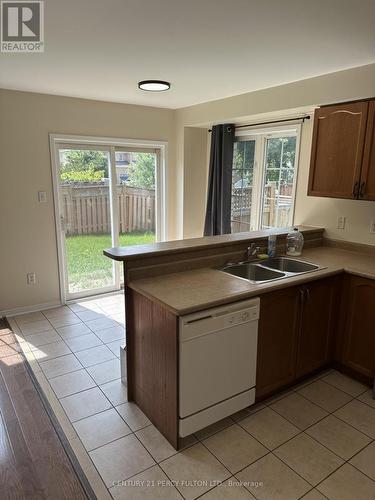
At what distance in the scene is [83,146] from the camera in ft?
13.4

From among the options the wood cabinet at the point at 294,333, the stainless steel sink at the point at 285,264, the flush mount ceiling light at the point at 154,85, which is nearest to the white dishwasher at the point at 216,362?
the wood cabinet at the point at 294,333

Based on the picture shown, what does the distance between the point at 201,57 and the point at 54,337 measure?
278 centimetres

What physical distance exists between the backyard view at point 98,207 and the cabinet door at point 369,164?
2.84 metres

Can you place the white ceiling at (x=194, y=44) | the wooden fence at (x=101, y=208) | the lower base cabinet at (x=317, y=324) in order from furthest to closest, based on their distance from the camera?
the wooden fence at (x=101, y=208), the lower base cabinet at (x=317, y=324), the white ceiling at (x=194, y=44)

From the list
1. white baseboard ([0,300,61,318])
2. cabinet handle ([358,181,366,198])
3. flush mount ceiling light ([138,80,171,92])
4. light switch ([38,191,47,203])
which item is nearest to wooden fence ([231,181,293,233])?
cabinet handle ([358,181,366,198])

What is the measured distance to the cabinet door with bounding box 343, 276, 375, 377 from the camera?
2.50m

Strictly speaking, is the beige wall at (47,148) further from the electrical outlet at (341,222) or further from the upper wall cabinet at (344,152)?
the upper wall cabinet at (344,152)

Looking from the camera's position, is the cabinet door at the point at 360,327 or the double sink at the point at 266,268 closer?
the cabinet door at the point at 360,327

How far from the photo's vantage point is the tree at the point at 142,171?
4.54m

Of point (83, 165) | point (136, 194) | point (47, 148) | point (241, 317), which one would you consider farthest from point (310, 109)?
point (47, 148)

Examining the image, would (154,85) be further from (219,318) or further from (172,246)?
(219,318)

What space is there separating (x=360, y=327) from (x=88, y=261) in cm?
319

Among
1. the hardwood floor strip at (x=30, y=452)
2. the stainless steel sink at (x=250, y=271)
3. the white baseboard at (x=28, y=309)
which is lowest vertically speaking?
the hardwood floor strip at (x=30, y=452)

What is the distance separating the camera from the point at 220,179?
4352 millimetres
